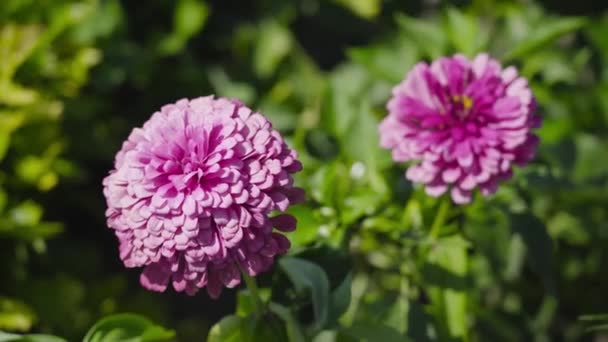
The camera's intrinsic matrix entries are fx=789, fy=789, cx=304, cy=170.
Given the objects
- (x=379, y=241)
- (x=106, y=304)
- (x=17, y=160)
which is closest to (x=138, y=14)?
(x=17, y=160)

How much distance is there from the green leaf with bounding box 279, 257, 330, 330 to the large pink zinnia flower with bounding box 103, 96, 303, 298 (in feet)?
0.51

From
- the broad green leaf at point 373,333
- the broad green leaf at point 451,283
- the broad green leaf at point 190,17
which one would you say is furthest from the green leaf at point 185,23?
the broad green leaf at point 373,333

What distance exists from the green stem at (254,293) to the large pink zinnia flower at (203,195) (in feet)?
0.22

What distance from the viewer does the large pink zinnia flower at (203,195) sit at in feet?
3.00

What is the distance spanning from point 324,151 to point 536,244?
17.8 inches

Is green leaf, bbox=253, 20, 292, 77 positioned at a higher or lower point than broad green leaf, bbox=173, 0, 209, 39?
lower

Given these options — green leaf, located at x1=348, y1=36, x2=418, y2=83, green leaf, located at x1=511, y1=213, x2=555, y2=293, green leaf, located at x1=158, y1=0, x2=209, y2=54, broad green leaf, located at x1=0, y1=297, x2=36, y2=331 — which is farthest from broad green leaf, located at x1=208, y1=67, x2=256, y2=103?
green leaf, located at x1=511, y1=213, x2=555, y2=293

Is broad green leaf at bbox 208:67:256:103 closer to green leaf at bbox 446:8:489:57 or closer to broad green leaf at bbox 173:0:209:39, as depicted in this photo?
broad green leaf at bbox 173:0:209:39

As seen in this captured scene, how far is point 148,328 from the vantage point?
1.13 m

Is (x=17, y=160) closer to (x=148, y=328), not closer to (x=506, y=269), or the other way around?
(x=148, y=328)

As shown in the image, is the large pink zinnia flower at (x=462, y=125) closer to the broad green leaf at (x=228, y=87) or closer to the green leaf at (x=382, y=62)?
the green leaf at (x=382, y=62)

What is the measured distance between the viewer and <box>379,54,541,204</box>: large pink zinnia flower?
44.8 inches

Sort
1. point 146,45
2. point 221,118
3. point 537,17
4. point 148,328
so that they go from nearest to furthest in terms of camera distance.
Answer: point 221,118 < point 148,328 < point 537,17 < point 146,45

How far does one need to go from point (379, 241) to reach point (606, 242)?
24.0 inches
